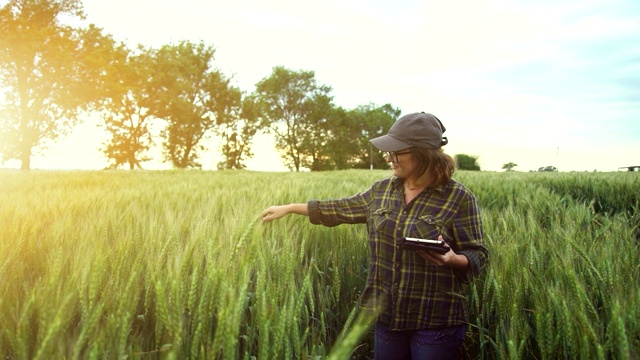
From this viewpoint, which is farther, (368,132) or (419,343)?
(368,132)

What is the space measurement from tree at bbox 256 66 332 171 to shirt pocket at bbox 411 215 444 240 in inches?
1705

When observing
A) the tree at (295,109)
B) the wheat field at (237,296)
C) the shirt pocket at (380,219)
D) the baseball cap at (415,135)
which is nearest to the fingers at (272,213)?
the wheat field at (237,296)

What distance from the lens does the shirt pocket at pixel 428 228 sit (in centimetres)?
209

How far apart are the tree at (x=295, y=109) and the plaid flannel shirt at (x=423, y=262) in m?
43.2

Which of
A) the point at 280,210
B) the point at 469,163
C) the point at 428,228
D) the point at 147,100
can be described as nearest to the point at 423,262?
the point at 428,228

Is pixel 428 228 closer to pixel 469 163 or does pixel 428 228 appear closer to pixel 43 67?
pixel 43 67

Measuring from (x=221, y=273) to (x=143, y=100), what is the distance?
31457mm

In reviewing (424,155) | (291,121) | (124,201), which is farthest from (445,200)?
(291,121)

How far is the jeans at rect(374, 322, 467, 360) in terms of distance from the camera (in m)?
2.00

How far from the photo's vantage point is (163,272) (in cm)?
153

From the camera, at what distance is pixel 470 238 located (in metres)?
2.08

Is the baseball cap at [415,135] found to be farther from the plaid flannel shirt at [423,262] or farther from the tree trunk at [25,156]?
the tree trunk at [25,156]

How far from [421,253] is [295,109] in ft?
148

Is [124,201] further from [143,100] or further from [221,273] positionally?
[143,100]
